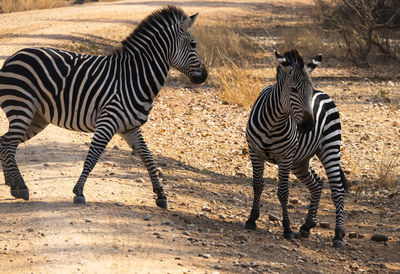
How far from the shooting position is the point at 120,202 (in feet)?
25.0

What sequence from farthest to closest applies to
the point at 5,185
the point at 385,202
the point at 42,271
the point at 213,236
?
the point at 385,202
the point at 5,185
the point at 213,236
the point at 42,271

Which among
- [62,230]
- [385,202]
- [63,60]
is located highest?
[63,60]

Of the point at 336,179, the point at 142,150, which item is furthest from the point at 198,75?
the point at 336,179

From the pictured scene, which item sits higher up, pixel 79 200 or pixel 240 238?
pixel 79 200

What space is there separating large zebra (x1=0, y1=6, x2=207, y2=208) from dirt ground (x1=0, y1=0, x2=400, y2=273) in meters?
0.55

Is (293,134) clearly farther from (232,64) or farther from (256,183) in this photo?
(232,64)

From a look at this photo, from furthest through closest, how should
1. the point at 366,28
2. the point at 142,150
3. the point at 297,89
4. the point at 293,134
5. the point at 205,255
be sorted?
the point at 366,28, the point at 142,150, the point at 293,134, the point at 297,89, the point at 205,255

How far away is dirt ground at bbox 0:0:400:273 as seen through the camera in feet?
20.2

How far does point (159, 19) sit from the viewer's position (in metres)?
7.75

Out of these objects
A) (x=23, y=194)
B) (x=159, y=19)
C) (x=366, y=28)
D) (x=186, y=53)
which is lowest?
(x=23, y=194)

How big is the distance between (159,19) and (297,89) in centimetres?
187

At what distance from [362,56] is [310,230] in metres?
11.0

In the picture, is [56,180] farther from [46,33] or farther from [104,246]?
[46,33]

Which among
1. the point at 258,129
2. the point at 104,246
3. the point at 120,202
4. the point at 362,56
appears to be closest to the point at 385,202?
the point at 258,129
